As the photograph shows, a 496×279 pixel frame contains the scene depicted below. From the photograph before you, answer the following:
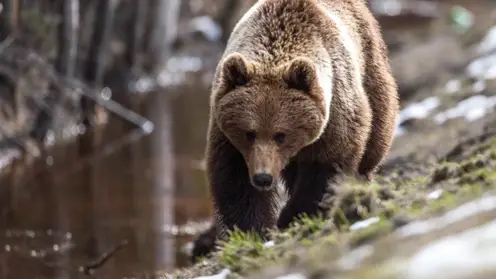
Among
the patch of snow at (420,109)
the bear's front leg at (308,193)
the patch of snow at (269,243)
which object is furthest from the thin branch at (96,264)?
the patch of snow at (420,109)

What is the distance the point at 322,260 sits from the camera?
429cm

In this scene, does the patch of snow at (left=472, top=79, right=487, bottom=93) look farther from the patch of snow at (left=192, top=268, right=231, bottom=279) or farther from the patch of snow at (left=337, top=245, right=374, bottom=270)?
the patch of snow at (left=337, top=245, right=374, bottom=270)

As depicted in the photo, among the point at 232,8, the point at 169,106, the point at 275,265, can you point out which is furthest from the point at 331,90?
the point at 232,8

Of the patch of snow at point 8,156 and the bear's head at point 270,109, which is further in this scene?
the patch of snow at point 8,156

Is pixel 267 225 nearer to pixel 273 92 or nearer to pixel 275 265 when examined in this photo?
pixel 273 92

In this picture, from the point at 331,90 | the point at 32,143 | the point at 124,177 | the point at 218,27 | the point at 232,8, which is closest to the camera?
the point at 331,90

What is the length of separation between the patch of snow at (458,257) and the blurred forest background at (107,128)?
4.59 metres

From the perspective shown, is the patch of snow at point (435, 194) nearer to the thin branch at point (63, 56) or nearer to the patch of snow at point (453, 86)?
the patch of snow at point (453, 86)

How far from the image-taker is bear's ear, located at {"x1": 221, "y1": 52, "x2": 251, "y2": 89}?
591 centimetres

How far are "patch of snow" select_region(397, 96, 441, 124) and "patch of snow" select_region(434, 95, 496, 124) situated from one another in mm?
550

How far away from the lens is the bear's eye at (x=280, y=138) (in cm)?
591

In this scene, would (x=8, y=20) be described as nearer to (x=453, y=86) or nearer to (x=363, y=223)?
(x=453, y=86)

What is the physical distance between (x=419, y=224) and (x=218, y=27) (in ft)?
71.0

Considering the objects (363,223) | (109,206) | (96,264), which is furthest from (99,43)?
(363,223)
